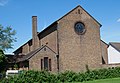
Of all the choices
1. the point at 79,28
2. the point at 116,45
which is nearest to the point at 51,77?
the point at 79,28

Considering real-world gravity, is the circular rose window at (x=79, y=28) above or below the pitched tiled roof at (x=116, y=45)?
above

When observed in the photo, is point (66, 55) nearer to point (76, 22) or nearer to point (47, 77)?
point (76, 22)

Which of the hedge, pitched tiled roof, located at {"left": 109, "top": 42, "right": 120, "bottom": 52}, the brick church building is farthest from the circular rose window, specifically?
the hedge

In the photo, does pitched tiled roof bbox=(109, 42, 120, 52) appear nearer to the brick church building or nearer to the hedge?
the brick church building

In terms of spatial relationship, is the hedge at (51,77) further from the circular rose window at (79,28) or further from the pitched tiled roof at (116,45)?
the pitched tiled roof at (116,45)

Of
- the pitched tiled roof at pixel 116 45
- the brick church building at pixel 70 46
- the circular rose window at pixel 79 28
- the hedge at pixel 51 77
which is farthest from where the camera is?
the pitched tiled roof at pixel 116 45

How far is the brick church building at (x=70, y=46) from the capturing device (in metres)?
44.3

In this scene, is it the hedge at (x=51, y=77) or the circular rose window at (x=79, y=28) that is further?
the circular rose window at (x=79, y=28)

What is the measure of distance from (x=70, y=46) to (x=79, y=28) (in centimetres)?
402

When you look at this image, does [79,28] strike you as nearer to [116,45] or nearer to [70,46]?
[70,46]

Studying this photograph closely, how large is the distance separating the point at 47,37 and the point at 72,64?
306 inches

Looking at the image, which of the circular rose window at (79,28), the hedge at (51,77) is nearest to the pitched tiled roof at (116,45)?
the circular rose window at (79,28)

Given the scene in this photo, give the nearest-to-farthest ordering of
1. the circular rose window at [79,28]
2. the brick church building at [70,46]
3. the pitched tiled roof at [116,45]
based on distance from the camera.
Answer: the brick church building at [70,46] → the circular rose window at [79,28] → the pitched tiled roof at [116,45]

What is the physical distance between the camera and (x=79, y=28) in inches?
1892
